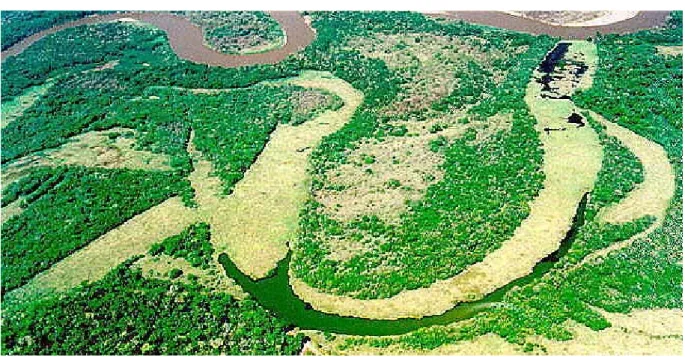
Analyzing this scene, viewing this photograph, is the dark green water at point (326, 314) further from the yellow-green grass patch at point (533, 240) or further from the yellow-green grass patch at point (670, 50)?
the yellow-green grass patch at point (670, 50)


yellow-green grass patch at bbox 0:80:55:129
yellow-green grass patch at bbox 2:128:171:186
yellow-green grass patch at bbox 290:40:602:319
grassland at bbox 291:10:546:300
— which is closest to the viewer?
yellow-green grass patch at bbox 290:40:602:319

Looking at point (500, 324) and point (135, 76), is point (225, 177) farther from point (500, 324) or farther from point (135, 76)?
point (500, 324)

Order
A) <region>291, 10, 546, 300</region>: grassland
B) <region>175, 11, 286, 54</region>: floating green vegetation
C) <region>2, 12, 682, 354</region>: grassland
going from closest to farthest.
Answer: <region>2, 12, 682, 354</region>: grassland < <region>291, 10, 546, 300</region>: grassland < <region>175, 11, 286, 54</region>: floating green vegetation

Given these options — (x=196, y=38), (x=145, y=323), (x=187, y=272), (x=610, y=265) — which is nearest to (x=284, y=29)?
(x=196, y=38)

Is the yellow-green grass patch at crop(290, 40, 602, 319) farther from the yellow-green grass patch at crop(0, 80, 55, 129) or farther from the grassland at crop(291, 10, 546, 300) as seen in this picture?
the yellow-green grass patch at crop(0, 80, 55, 129)

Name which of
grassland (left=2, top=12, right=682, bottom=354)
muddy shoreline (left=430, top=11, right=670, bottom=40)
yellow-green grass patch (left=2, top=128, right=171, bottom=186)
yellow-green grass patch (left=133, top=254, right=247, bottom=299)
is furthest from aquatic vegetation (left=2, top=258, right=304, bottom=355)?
muddy shoreline (left=430, top=11, right=670, bottom=40)

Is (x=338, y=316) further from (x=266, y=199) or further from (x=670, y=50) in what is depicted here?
(x=670, y=50)

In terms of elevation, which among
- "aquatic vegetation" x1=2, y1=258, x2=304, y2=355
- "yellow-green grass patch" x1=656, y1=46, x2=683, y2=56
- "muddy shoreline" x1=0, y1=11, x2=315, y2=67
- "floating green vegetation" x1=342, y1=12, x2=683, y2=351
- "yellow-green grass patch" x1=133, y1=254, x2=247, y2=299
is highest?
"yellow-green grass patch" x1=656, y1=46, x2=683, y2=56

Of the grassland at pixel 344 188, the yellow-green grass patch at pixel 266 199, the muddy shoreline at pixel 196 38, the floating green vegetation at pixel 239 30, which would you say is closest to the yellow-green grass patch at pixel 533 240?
the grassland at pixel 344 188
